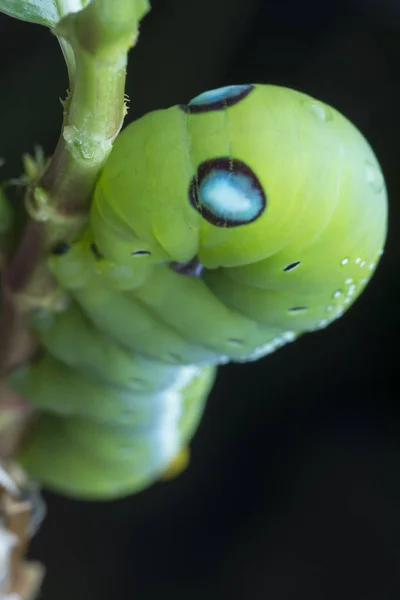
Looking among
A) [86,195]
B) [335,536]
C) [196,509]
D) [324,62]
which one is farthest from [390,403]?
[86,195]

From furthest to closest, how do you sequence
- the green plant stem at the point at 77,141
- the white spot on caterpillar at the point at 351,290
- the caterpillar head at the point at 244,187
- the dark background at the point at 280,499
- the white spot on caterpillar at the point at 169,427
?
the dark background at the point at 280,499, the white spot on caterpillar at the point at 169,427, the white spot on caterpillar at the point at 351,290, the caterpillar head at the point at 244,187, the green plant stem at the point at 77,141

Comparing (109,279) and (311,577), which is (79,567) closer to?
(311,577)

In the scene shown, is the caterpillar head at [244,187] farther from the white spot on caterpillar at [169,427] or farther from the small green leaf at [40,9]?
the white spot on caterpillar at [169,427]

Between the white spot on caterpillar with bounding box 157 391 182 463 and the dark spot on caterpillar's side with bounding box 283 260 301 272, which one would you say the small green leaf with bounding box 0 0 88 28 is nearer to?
the dark spot on caterpillar's side with bounding box 283 260 301 272

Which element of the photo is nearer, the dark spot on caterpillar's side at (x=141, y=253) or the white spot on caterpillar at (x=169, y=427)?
the dark spot on caterpillar's side at (x=141, y=253)

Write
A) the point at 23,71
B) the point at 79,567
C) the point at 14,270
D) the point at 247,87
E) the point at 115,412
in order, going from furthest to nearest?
the point at 79,567 < the point at 23,71 < the point at 115,412 < the point at 14,270 < the point at 247,87

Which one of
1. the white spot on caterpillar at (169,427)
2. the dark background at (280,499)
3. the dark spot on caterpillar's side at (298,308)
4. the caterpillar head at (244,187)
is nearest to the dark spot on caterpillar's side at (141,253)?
the caterpillar head at (244,187)
